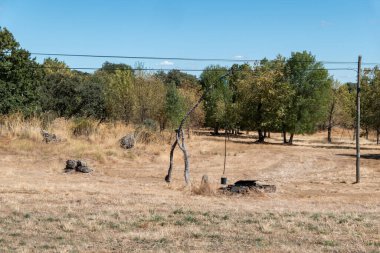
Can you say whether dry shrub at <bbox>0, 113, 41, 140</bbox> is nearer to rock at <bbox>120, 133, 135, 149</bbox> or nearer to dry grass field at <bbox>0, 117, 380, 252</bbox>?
dry grass field at <bbox>0, 117, 380, 252</bbox>

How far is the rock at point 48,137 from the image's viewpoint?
28.6 m

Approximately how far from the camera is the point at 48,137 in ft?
94.3

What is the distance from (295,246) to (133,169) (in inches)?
729

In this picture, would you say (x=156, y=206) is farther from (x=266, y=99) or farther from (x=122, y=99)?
(x=266, y=99)

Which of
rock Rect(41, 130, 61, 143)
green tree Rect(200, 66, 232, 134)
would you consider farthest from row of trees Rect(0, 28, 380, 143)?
rock Rect(41, 130, 61, 143)

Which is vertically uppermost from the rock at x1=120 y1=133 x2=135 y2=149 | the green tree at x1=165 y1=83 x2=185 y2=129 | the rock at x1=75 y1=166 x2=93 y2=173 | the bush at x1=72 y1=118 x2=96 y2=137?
the green tree at x1=165 y1=83 x2=185 y2=129

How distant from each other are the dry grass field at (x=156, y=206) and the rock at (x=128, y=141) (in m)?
0.41

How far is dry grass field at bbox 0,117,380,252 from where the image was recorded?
8.32 m

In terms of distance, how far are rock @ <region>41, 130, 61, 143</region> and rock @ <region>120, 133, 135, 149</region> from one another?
3.92 metres

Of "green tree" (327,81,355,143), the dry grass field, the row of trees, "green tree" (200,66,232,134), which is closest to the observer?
the dry grass field

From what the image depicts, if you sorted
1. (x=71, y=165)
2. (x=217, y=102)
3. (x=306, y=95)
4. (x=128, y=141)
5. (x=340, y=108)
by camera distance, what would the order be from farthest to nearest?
(x=340, y=108)
(x=217, y=102)
(x=306, y=95)
(x=128, y=141)
(x=71, y=165)

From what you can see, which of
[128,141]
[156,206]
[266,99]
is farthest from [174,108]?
[156,206]

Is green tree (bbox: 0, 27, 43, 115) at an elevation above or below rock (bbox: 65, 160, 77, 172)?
above

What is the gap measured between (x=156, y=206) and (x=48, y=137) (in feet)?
57.9
